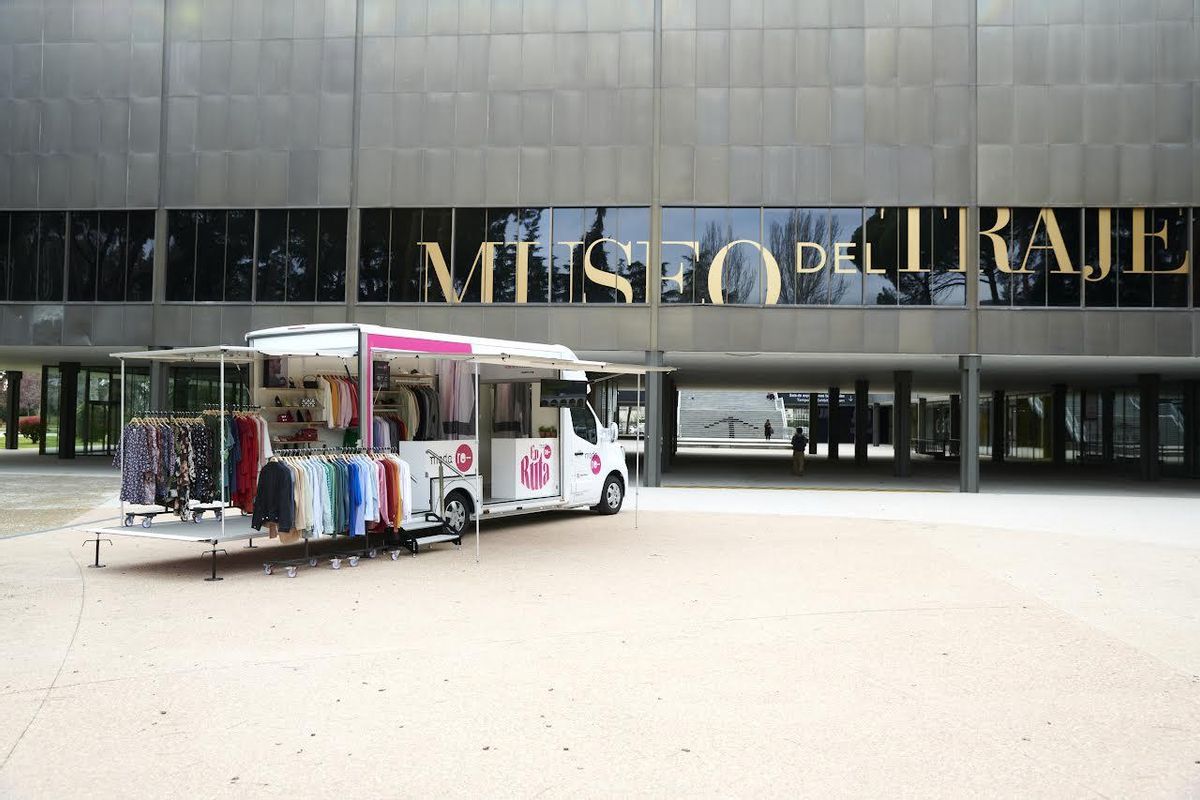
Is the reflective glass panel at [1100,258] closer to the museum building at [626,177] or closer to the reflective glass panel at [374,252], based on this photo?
the museum building at [626,177]

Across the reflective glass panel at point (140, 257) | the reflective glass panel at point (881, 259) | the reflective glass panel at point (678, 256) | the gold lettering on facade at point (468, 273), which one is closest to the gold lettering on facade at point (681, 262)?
the reflective glass panel at point (678, 256)

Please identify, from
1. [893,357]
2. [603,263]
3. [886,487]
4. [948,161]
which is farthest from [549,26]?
[886,487]

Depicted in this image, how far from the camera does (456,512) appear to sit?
12.9m

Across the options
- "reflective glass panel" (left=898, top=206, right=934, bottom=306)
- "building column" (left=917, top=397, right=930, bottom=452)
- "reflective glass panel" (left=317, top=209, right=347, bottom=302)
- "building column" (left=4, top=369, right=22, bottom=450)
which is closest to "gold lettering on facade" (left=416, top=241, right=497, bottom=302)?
"reflective glass panel" (left=317, top=209, right=347, bottom=302)

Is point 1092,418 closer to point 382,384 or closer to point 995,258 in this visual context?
Answer: point 995,258

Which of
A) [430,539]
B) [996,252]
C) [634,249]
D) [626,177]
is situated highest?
[626,177]

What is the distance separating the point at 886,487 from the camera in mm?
24109

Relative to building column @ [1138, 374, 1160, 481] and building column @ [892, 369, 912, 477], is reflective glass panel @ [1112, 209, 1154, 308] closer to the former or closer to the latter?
building column @ [1138, 374, 1160, 481]

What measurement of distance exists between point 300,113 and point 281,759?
2166 cm

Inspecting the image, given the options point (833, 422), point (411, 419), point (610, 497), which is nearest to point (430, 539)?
point (411, 419)

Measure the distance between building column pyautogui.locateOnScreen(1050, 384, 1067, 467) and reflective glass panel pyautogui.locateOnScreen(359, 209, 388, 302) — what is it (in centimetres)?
2309

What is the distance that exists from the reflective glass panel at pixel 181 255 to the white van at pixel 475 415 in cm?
1262

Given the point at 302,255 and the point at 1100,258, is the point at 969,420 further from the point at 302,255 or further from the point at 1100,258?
the point at 302,255

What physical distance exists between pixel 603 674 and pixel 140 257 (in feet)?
72.4
